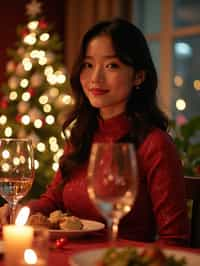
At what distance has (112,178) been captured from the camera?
108 centimetres

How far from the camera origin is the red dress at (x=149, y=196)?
1902 millimetres

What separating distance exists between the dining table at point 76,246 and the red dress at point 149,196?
274mm

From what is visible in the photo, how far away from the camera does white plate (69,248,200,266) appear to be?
3.76ft

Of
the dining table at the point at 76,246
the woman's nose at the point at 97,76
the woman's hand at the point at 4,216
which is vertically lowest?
the dining table at the point at 76,246

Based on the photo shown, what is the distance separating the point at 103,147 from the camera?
1.08 meters

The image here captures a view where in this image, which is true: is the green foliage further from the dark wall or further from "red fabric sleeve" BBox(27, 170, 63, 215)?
the dark wall

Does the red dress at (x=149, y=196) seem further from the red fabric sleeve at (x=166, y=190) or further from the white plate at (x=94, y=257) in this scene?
the white plate at (x=94, y=257)

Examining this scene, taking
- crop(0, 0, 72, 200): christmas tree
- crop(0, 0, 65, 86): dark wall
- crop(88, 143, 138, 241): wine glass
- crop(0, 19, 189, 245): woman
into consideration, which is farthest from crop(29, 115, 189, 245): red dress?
crop(0, 0, 65, 86): dark wall

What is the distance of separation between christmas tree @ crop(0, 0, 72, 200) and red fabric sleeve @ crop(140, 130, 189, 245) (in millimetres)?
2708

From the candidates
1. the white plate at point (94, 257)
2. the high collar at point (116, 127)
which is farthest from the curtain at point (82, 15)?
the white plate at point (94, 257)

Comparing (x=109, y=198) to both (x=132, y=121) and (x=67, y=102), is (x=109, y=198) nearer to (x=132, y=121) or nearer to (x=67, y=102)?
(x=132, y=121)

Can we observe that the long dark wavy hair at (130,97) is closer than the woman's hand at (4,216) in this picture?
No

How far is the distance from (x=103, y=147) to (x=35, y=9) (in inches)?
159

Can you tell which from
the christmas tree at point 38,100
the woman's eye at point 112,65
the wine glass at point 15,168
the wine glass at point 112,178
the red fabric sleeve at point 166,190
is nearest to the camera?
the wine glass at point 112,178
